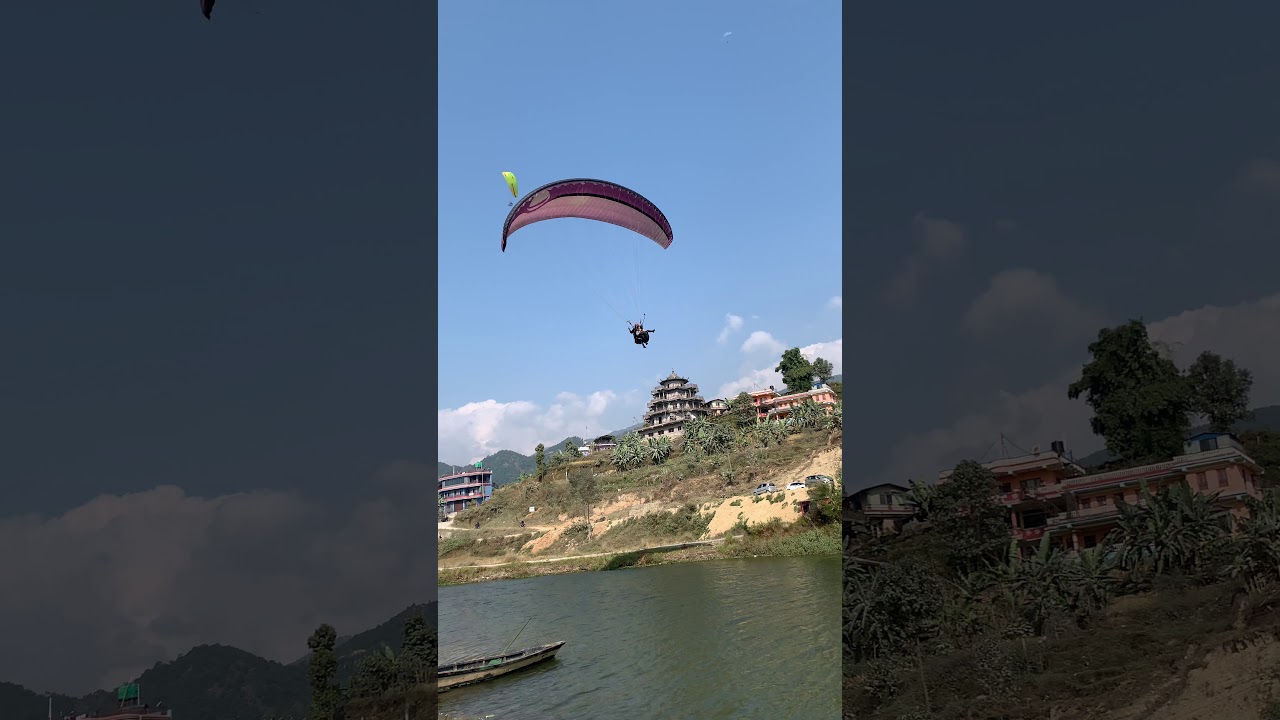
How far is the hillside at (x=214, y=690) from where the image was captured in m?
6.29

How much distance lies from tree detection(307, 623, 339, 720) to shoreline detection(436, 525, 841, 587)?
17.8 meters

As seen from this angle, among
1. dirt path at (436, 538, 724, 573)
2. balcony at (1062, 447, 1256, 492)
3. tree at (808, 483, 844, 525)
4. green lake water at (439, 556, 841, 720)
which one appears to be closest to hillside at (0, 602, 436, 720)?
green lake water at (439, 556, 841, 720)

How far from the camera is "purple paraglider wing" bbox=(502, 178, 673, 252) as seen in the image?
509 inches

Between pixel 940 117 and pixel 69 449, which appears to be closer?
pixel 69 449

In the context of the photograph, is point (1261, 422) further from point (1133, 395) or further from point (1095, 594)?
point (1095, 594)

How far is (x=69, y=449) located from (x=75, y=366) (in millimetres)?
679

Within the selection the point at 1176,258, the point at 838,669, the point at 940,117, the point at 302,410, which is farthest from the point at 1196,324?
the point at 302,410

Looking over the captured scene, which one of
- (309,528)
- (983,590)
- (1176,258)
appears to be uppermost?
(1176,258)

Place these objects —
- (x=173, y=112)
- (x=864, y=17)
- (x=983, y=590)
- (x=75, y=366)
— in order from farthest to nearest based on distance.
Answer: (x=864, y=17)
(x=983, y=590)
(x=173, y=112)
(x=75, y=366)

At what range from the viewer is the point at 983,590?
27.3ft

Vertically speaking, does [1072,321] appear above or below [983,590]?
above

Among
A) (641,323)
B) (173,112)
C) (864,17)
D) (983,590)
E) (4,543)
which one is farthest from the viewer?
(641,323)

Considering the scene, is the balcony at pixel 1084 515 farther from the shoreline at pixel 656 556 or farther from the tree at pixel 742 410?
the tree at pixel 742 410

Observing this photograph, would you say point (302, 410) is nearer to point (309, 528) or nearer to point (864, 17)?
A: point (309, 528)
